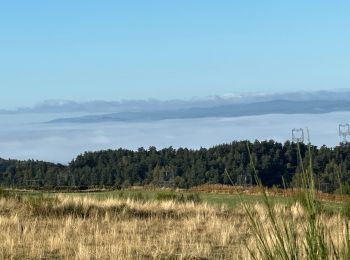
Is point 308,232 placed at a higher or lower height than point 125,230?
higher

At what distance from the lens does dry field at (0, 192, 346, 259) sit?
36.6ft

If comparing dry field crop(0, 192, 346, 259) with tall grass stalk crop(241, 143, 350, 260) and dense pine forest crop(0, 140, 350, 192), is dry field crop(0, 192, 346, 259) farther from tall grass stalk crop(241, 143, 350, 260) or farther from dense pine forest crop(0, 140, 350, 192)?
dense pine forest crop(0, 140, 350, 192)

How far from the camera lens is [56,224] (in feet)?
53.0

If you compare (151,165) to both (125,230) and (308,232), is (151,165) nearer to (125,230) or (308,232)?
(125,230)

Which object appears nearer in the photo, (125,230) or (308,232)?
(308,232)

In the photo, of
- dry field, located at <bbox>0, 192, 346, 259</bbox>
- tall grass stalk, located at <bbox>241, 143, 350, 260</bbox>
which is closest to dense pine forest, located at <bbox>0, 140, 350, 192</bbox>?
dry field, located at <bbox>0, 192, 346, 259</bbox>

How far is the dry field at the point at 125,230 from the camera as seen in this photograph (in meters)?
11.2

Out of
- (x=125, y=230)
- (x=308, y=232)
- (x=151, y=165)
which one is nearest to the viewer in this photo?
(x=308, y=232)

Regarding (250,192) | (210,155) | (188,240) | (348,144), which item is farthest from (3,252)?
(210,155)

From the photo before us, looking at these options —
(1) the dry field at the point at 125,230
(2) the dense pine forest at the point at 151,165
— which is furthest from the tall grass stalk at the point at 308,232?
(2) the dense pine forest at the point at 151,165

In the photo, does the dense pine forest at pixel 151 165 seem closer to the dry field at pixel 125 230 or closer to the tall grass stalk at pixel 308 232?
the dry field at pixel 125 230

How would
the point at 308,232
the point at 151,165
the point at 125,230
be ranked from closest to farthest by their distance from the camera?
the point at 308,232 < the point at 125,230 < the point at 151,165

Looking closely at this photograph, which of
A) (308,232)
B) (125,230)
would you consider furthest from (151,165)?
(308,232)

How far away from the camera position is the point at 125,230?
15.1 meters
